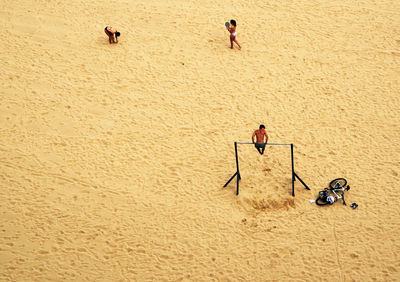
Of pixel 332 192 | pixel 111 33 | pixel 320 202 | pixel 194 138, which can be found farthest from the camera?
pixel 111 33

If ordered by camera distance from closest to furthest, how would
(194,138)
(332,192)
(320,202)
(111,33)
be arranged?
(320,202) < (332,192) < (194,138) < (111,33)

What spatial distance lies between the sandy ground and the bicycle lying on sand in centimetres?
20

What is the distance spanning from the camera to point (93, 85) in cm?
1402

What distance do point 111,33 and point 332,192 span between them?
9.60m

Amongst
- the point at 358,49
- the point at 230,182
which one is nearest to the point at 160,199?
the point at 230,182

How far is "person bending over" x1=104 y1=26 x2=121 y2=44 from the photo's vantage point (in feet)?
49.0

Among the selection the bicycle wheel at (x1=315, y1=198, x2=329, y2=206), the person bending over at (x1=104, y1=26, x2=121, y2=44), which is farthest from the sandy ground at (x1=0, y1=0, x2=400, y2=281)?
the person bending over at (x1=104, y1=26, x2=121, y2=44)

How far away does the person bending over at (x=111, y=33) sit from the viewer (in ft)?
49.0

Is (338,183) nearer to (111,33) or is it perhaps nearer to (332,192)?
(332,192)

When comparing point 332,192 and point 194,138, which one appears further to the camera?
point 194,138

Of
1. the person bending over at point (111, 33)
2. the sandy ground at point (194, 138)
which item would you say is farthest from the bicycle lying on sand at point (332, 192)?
the person bending over at point (111, 33)

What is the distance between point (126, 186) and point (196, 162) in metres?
2.14

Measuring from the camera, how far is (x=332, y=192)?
436 inches

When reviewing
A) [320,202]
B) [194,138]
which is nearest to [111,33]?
[194,138]
